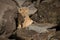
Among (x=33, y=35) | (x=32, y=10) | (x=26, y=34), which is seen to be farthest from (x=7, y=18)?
(x=32, y=10)

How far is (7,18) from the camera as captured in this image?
4.38 metres

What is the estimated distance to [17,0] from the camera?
5.80 m

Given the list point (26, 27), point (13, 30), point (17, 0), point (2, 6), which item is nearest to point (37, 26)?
point (26, 27)

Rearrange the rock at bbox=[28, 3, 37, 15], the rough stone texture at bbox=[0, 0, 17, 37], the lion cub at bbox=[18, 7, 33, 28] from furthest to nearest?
the rock at bbox=[28, 3, 37, 15], the lion cub at bbox=[18, 7, 33, 28], the rough stone texture at bbox=[0, 0, 17, 37]

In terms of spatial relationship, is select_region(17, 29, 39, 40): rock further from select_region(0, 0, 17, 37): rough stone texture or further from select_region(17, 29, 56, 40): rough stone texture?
select_region(0, 0, 17, 37): rough stone texture

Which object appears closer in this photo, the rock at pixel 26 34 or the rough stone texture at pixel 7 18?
the rock at pixel 26 34

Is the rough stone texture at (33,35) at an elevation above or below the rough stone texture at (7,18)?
below

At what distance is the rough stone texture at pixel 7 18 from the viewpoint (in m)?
4.28

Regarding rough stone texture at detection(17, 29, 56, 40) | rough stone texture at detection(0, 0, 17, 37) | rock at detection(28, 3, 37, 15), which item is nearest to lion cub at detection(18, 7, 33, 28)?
rock at detection(28, 3, 37, 15)

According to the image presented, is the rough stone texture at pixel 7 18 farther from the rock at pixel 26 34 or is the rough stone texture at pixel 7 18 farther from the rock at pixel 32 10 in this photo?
the rock at pixel 32 10

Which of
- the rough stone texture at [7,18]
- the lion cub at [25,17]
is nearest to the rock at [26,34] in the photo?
the rough stone texture at [7,18]

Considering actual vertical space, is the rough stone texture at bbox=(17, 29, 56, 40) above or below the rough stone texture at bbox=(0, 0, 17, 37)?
below

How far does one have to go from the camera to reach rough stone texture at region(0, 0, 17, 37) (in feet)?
14.0

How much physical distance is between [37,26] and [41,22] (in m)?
0.36
